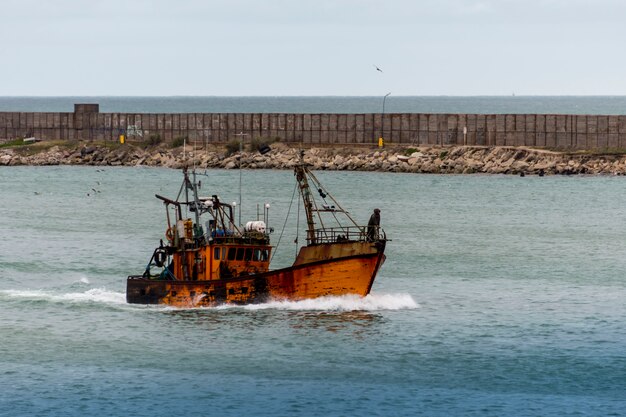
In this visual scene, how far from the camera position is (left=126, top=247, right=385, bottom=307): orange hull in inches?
2237

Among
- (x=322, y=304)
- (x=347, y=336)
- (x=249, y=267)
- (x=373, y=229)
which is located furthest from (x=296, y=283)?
(x=347, y=336)

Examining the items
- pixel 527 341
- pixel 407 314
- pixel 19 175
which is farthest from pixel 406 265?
pixel 19 175

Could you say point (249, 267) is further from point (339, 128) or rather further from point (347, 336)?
point (339, 128)

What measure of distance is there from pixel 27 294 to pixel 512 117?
267 feet

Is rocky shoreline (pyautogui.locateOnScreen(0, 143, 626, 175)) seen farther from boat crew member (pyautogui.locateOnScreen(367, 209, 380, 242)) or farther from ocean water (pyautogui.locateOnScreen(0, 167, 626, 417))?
boat crew member (pyautogui.locateOnScreen(367, 209, 380, 242))

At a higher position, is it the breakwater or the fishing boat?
the breakwater

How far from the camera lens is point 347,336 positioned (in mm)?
53938

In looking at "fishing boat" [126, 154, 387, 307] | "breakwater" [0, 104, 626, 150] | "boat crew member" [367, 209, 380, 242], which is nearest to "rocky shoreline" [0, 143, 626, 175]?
"breakwater" [0, 104, 626, 150]

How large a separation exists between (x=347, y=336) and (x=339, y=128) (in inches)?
3615

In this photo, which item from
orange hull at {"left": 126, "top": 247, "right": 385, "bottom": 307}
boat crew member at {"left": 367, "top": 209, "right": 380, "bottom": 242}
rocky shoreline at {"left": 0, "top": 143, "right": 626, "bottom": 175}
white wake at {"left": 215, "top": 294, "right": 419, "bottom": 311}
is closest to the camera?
boat crew member at {"left": 367, "top": 209, "right": 380, "bottom": 242}

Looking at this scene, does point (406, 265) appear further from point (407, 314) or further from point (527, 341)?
point (527, 341)

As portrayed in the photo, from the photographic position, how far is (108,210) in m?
108

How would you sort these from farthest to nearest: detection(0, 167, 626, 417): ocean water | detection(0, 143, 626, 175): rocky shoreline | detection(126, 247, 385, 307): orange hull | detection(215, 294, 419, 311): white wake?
detection(0, 143, 626, 175): rocky shoreline
detection(215, 294, 419, 311): white wake
detection(126, 247, 385, 307): orange hull
detection(0, 167, 626, 417): ocean water

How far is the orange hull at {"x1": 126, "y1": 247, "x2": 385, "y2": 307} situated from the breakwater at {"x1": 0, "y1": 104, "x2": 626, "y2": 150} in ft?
248
